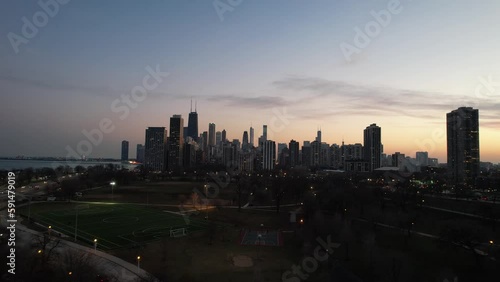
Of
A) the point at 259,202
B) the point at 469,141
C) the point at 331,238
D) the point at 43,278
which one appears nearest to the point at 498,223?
the point at 331,238

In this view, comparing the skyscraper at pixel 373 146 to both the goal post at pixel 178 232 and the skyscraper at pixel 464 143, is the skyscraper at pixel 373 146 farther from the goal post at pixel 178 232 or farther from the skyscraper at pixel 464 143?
the goal post at pixel 178 232

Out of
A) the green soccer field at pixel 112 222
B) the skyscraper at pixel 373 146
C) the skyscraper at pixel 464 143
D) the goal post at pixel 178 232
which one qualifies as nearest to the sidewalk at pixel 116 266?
the green soccer field at pixel 112 222

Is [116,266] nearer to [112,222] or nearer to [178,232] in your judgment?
[178,232]

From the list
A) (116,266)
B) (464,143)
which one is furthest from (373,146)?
(116,266)

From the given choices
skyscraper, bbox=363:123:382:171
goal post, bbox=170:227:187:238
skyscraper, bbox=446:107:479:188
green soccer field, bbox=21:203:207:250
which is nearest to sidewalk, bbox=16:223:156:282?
green soccer field, bbox=21:203:207:250

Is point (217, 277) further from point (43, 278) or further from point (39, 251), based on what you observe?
point (39, 251)

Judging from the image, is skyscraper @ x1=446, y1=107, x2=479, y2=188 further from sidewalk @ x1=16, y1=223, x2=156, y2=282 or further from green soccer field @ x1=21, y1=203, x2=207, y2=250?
sidewalk @ x1=16, y1=223, x2=156, y2=282
